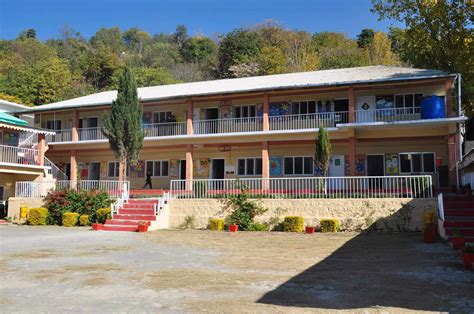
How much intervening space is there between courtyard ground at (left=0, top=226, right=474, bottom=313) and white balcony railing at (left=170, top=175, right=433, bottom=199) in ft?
10.2

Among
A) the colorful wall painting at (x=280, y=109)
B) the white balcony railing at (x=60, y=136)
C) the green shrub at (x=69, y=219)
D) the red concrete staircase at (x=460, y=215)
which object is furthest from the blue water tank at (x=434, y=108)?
the white balcony railing at (x=60, y=136)

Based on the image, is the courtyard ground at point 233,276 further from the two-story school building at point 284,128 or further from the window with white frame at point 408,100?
the window with white frame at point 408,100

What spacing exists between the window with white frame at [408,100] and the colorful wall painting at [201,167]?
37.4 ft

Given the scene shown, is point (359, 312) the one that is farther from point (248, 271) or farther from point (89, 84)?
point (89, 84)

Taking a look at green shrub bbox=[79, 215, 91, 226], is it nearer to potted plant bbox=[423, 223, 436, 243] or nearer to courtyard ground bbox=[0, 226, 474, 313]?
courtyard ground bbox=[0, 226, 474, 313]

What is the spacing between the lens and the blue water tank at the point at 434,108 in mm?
21312

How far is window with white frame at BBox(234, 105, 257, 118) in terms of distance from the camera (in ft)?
88.3

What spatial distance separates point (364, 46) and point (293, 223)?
48.5 meters

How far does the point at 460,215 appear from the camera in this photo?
46.9ft

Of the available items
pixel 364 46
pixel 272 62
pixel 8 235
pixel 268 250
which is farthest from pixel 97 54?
pixel 268 250

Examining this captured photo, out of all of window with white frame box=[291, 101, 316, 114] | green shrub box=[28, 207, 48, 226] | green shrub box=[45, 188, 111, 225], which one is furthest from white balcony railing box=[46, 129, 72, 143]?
window with white frame box=[291, 101, 316, 114]

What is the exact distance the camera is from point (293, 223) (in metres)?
18.0

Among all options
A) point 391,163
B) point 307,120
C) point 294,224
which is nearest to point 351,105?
point 307,120

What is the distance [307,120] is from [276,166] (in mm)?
3535
